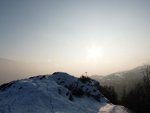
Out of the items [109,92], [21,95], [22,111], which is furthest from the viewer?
[109,92]

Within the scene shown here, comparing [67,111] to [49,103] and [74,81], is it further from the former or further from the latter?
[74,81]

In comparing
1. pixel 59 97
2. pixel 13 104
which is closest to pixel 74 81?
pixel 59 97

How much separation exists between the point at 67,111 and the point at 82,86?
12.7 metres

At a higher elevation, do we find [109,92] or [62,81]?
[62,81]

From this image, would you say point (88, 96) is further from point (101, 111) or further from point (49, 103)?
point (49, 103)

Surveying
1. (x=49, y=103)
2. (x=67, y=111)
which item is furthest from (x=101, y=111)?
(x=49, y=103)

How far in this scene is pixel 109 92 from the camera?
139 feet

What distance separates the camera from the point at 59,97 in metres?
24.6

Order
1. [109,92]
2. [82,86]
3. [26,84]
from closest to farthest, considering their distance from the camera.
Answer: [26,84]
[82,86]
[109,92]

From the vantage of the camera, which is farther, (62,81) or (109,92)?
(109,92)

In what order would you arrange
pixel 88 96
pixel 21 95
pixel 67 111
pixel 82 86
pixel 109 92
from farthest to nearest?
pixel 109 92
pixel 82 86
pixel 88 96
pixel 21 95
pixel 67 111

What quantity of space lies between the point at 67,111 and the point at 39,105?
3126 millimetres

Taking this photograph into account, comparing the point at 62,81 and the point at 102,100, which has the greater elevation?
the point at 62,81

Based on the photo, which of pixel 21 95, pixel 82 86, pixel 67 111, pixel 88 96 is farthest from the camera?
pixel 82 86
